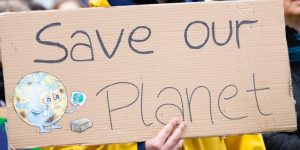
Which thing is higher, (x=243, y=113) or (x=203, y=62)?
(x=203, y=62)

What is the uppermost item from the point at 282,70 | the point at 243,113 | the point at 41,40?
the point at 41,40

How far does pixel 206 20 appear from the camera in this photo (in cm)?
192

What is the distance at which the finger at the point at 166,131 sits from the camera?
186 cm

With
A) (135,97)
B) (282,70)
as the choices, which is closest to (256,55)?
(282,70)

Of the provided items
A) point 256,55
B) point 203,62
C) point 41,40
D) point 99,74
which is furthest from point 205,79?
point 41,40

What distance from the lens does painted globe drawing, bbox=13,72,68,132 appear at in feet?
6.03

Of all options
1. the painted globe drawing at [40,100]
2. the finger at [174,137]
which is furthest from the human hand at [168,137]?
the painted globe drawing at [40,100]

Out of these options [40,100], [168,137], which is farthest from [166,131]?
[40,100]

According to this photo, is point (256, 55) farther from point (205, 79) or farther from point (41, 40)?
point (41, 40)

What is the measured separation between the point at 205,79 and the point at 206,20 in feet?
0.58

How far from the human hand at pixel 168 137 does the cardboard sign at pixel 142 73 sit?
2cm

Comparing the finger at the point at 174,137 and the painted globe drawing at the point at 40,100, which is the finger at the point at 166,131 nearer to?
the finger at the point at 174,137

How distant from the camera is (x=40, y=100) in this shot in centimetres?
184

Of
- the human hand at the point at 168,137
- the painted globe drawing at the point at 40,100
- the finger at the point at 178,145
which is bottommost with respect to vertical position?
the finger at the point at 178,145
